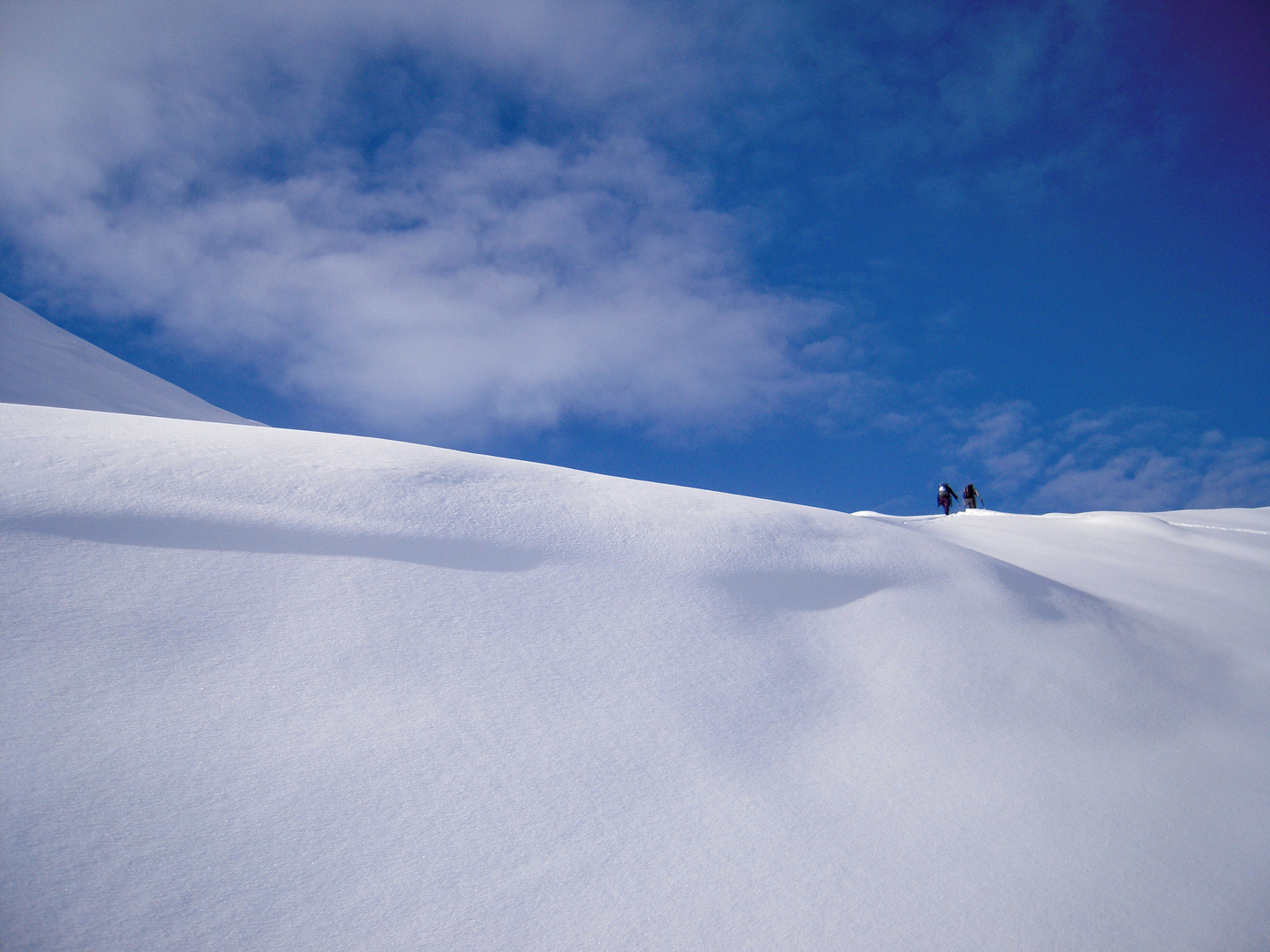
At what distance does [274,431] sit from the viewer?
15.7 feet

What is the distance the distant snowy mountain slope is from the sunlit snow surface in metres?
14.9

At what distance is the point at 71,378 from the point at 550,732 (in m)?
24.8

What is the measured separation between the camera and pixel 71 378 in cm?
1948

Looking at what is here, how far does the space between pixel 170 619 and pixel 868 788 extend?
110 inches

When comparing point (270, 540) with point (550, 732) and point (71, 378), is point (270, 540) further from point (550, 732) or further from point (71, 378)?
point (71, 378)

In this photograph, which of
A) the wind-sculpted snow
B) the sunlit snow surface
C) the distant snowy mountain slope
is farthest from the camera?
the distant snowy mountain slope

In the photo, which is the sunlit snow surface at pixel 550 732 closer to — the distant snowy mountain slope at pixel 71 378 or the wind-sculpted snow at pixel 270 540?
the wind-sculpted snow at pixel 270 540

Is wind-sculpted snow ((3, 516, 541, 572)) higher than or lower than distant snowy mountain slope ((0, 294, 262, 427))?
lower

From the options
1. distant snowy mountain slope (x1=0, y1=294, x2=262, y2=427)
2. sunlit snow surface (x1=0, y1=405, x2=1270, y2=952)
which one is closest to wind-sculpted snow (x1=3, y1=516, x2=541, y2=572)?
sunlit snow surface (x1=0, y1=405, x2=1270, y2=952)

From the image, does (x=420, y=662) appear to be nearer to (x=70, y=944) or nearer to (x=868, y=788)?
(x=70, y=944)

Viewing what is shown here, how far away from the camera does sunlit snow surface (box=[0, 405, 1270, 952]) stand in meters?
1.72

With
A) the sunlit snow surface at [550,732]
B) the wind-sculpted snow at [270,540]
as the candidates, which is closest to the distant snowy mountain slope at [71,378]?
the wind-sculpted snow at [270,540]

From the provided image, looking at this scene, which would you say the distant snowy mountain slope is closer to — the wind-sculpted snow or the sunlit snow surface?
the wind-sculpted snow

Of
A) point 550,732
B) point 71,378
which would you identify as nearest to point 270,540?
point 550,732
